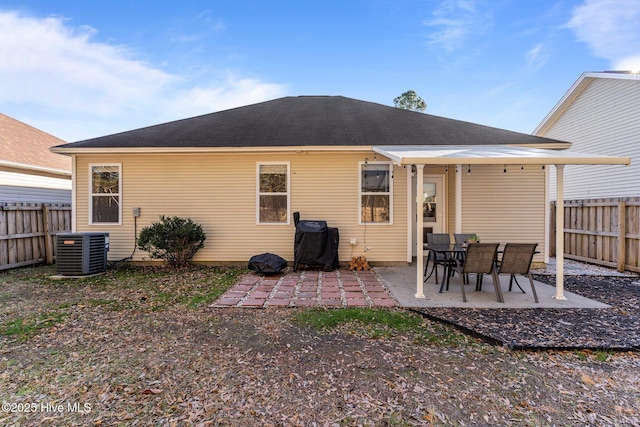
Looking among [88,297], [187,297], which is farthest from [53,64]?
[187,297]

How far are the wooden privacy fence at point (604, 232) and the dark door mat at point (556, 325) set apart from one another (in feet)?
8.51

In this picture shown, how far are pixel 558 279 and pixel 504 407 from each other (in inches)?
141

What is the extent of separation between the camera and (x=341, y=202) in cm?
723

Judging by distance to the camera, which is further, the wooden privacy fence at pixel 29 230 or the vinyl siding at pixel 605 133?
the vinyl siding at pixel 605 133

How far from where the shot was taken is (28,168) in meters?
10.1

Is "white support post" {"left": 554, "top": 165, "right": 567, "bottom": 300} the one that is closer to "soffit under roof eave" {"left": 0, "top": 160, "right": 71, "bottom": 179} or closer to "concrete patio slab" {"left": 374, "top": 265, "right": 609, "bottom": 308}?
"concrete patio slab" {"left": 374, "top": 265, "right": 609, "bottom": 308}

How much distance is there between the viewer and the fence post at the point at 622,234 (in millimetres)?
6680

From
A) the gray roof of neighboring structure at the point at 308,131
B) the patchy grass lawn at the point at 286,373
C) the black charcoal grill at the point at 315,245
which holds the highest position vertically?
the gray roof of neighboring structure at the point at 308,131

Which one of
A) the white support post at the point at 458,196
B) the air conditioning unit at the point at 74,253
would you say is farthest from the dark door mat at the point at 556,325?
the air conditioning unit at the point at 74,253

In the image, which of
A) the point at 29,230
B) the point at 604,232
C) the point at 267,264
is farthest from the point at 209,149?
the point at 604,232

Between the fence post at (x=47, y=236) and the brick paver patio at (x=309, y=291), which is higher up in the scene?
the fence post at (x=47, y=236)

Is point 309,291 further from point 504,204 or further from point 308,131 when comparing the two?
point 504,204

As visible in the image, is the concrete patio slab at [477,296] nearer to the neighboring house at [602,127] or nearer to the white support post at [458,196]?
the white support post at [458,196]

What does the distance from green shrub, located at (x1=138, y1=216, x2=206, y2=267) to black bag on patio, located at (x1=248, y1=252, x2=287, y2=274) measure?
1.61m
